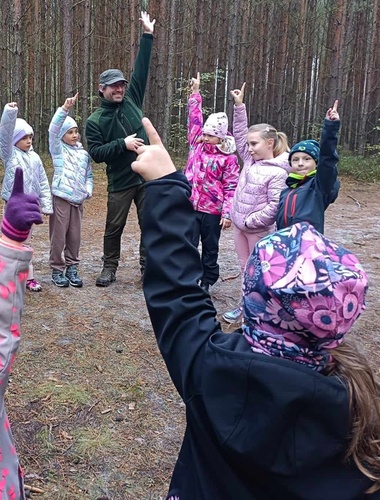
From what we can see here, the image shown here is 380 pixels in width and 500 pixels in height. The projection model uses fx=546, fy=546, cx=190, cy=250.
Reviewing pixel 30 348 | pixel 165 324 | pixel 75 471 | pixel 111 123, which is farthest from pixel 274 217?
pixel 165 324

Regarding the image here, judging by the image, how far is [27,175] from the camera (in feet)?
16.5

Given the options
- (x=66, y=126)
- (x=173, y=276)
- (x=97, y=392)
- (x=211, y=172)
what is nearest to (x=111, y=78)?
(x=66, y=126)

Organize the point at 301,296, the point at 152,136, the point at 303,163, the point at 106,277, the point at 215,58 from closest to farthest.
A: the point at 301,296, the point at 152,136, the point at 303,163, the point at 106,277, the point at 215,58

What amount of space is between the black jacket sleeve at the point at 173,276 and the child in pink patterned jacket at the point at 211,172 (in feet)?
12.4

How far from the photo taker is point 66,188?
532cm

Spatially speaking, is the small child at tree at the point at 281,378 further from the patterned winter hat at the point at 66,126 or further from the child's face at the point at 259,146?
the patterned winter hat at the point at 66,126

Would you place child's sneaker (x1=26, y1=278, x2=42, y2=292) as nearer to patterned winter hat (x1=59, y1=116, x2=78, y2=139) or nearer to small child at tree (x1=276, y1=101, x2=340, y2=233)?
patterned winter hat (x1=59, y1=116, x2=78, y2=139)

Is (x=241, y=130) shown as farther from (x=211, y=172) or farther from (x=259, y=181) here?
(x=259, y=181)

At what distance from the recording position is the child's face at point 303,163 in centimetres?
419

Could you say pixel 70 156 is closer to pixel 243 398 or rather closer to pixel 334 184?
pixel 334 184

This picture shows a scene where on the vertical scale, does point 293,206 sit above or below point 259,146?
below

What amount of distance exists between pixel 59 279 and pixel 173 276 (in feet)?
Answer: 14.7

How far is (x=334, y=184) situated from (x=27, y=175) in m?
2.75

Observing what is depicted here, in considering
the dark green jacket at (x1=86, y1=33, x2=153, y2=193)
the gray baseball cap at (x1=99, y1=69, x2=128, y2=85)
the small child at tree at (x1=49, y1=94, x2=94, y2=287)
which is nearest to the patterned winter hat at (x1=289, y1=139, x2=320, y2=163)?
the dark green jacket at (x1=86, y1=33, x2=153, y2=193)
